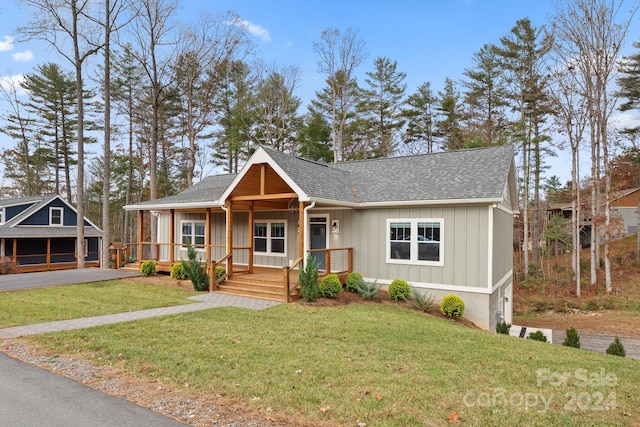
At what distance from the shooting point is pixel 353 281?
39.7 feet

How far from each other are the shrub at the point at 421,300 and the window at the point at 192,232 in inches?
409

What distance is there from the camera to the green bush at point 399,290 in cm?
1152

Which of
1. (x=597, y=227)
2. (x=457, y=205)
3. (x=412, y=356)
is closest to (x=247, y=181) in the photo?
(x=457, y=205)

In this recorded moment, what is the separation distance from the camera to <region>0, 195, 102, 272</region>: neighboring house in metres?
25.6

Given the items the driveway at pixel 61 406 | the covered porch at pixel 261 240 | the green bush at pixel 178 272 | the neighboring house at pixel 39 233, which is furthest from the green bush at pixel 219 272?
the neighboring house at pixel 39 233

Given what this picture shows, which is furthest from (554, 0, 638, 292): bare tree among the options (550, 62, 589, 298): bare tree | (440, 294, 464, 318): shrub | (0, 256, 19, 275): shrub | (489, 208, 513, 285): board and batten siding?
(0, 256, 19, 275): shrub

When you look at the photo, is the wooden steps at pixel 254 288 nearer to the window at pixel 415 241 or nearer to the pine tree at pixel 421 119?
the window at pixel 415 241

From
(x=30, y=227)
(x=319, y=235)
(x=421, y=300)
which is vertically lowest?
(x=421, y=300)

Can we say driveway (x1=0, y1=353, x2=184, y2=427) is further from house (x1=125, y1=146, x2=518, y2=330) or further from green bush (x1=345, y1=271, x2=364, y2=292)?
green bush (x1=345, y1=271, x2=364, y2=292)

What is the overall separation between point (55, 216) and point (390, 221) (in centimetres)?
2683

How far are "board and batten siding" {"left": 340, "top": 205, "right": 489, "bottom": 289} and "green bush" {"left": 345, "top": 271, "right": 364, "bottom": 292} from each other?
712 mm

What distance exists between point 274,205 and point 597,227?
16.6 meters

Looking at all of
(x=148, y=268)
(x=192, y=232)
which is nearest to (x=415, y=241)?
(x=192, y=232)

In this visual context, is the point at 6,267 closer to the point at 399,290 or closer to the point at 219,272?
the point at 219,272
